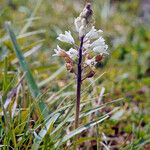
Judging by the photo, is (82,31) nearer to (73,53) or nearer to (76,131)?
(73,53)

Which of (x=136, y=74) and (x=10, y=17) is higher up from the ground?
(x=10, y=17)

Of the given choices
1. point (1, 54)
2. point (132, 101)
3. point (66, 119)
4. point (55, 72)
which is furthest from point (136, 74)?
point (66, 119)

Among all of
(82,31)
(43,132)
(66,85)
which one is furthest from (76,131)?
(66,85)

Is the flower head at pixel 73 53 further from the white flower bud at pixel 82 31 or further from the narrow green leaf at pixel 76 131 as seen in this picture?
the narrow green leaf at pixel 76 131

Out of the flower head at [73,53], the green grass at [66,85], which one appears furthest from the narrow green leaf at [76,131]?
the flower head at [73,53]

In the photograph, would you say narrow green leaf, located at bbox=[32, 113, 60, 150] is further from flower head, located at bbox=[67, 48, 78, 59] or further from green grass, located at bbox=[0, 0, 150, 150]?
flower head, located at bbox=[67, 48, 78, 59]

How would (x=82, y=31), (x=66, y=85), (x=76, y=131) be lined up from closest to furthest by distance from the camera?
(x=82, y=31), (x=76, y=131), (x=66, y=85)

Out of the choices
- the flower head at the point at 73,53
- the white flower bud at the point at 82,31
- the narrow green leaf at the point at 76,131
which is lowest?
the narrow green leaf at the point at 76,131

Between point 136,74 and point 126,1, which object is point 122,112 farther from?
point 126,1
